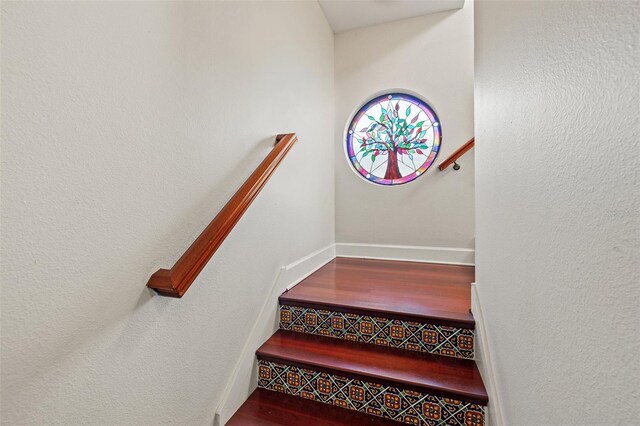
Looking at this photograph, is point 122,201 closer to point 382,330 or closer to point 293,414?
point 293,414

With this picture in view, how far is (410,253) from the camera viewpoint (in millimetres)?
2641

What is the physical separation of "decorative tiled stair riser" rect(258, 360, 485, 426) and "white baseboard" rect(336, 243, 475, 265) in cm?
156

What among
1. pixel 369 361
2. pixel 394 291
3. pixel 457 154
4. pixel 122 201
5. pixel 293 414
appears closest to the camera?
pixel 122 201

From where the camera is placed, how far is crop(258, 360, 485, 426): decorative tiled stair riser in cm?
114

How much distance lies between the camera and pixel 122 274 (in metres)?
0.80

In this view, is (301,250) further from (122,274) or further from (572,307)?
(572,307)

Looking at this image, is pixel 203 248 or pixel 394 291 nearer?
pixel 203 248

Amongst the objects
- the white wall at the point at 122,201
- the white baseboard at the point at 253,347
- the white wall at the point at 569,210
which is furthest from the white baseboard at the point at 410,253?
the white wall at the point at 569,210

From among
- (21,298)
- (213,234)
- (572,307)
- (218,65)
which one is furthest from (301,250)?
(572,307)

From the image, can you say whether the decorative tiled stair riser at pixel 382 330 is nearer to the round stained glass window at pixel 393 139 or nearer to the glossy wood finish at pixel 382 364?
the glossy wood finish at pixel 382 364

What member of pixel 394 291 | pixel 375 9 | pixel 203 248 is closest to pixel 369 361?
pixel 394 291

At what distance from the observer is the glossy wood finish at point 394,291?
1.48 metres

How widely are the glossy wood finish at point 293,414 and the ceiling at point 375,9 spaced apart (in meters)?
2.92

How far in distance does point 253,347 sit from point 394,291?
3.03 ft
